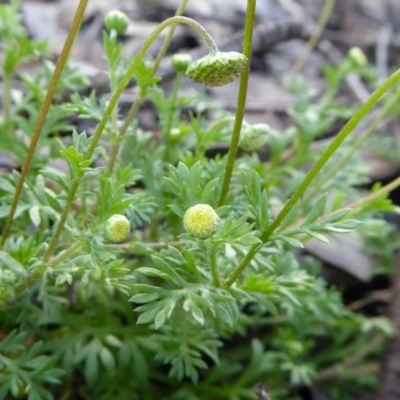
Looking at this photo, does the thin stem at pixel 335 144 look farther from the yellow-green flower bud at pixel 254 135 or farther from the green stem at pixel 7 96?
the green stem at pixel 7 96

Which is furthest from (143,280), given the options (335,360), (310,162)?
(310,162)

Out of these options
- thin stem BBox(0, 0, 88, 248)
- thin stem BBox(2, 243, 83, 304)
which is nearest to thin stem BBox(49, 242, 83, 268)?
thin stem BBox(2, 243, 83, 304)

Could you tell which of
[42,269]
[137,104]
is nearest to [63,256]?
[42,269]

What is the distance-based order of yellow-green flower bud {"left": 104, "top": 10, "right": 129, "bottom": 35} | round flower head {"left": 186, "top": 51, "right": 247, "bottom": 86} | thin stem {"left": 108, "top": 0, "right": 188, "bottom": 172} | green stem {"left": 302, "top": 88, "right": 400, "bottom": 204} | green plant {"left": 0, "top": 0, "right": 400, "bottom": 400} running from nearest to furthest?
round flower head {"left": 186, "top": 51, "right": 247, "bottom": 86} → green plant {"left": 0, "top": 0, "right": 400, "bottom": 400} → thin stem {"left": 108, "top": 0, "right": 188, "bottom": 172} → yellow-green flower bud {"left": 104, "top": 10, "right": 129, "bottom": 35} → green stem {"left": 302, "top": 88, "right": 400, "bottom": 204}

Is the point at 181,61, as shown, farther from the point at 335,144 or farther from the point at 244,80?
the point at 335,144

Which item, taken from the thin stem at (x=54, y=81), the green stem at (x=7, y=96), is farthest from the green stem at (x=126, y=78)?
the green stem at (x=7, y=96)

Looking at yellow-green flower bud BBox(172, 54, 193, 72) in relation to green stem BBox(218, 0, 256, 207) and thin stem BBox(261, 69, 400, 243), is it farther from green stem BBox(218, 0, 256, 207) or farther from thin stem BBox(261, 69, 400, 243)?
thin stem BBox(261, 69, 400, 243)

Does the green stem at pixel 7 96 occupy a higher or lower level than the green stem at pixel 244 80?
lower
